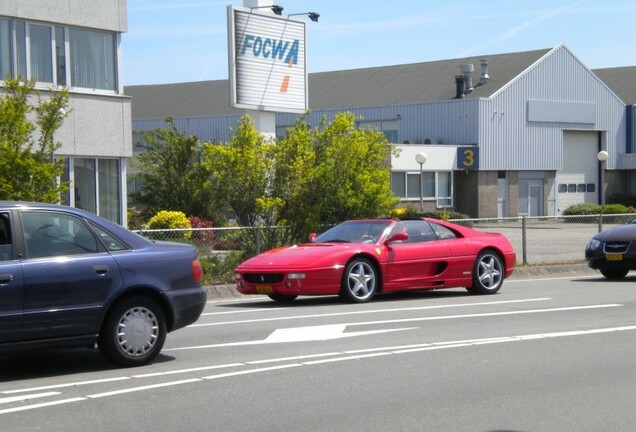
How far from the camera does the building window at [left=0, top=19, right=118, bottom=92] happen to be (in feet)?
67.0

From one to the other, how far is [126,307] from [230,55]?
16.6 meters

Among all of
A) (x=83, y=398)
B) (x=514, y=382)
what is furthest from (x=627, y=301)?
(x=83, y=398)

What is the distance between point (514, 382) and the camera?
8.72 meters

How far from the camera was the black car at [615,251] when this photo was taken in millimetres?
18859

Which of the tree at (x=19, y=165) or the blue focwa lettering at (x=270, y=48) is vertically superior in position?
the blue focwa lettering at (x=270, y=48)

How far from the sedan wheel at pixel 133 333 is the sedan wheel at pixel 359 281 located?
18.4 feet

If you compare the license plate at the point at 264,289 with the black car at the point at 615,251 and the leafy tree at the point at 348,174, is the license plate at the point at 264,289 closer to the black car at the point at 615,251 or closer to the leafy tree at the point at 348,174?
the leafy tree at the point at 348,174

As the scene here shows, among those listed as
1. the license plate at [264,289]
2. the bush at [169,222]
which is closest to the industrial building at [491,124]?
the bush at [169,222]

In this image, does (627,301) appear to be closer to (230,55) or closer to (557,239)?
(557,239)

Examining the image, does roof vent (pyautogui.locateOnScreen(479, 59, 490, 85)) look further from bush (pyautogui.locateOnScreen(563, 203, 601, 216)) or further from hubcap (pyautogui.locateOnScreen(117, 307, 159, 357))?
hubcap (pyautogui.locateOnScreen(117, 307, 159, 357))

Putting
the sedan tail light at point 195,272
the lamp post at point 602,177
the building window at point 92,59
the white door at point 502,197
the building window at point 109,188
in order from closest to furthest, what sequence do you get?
1. the sedan tail light at point 195,272
2. the building window at point 92,59
3. the building window at point 109,188
4. the lamp post at point 602,177
5. the white door at point 502,197

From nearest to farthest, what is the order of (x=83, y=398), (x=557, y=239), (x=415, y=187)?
(x=83, y=398) → (x=557, y=239) → (x=415, y=187)

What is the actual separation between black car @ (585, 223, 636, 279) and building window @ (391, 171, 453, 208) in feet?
87.5

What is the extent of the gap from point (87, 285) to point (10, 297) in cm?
72
